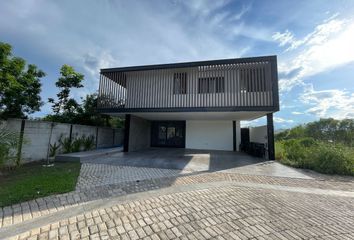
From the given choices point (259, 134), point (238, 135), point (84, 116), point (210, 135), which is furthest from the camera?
point (210, 135)

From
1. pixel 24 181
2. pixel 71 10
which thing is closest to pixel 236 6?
pixel 71 10

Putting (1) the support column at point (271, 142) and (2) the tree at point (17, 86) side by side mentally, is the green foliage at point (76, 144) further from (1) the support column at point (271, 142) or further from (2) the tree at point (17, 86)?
(1) the support column at point (271, 142)

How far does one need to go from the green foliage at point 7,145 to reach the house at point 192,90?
428 cm

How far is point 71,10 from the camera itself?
20.4 ft

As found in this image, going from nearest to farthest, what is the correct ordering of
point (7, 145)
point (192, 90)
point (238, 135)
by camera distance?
point (7, 145) < point (192, 90) < point (238, 135)

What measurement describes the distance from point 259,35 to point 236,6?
1650mm

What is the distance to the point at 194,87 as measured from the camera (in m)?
9.44

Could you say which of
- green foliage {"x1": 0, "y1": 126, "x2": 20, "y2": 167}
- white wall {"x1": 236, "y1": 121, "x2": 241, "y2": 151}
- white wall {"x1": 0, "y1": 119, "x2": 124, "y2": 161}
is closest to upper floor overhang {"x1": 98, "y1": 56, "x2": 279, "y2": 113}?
white wall {"x1": 0, "y1": 119, "x2": 124, "y2": 161}

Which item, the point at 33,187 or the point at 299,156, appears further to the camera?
the point at 299,156

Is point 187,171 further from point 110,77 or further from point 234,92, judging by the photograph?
point 110,77

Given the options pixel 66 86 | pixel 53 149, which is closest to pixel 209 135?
pixel 53 149

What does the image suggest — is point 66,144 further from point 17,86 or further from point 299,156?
point 299,156

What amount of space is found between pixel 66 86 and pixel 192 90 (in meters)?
8.34

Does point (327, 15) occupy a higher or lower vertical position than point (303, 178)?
higher
